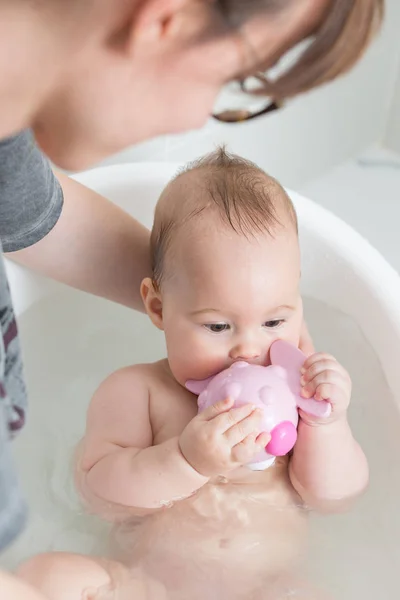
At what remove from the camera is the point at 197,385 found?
97 centimetres

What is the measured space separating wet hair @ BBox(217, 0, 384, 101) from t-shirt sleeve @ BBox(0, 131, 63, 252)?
0.30 m

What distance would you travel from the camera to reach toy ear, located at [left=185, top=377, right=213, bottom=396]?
3.14ft

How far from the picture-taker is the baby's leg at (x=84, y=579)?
863mm

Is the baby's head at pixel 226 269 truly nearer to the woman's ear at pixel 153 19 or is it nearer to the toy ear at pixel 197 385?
the toy ear at pixel 197 385

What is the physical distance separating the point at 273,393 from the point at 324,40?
1.45 ft

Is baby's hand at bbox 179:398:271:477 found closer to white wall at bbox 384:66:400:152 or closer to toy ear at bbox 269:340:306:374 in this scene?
toy ear at bbox 269:340:306:374

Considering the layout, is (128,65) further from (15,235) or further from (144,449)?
(144,449)

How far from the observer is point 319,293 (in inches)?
50.4

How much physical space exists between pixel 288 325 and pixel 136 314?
0.43 m

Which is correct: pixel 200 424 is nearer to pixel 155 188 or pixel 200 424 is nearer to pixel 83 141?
pixel 83 141

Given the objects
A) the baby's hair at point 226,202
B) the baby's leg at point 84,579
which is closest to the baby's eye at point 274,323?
the baby's hair at point 226,202

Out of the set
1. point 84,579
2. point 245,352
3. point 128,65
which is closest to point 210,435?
point 245,352

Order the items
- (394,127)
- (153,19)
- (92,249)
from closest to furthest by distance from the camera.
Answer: (153,19)
(92,249)
(394,127)

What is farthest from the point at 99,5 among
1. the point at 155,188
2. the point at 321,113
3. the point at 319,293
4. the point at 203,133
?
the point at 321,113
